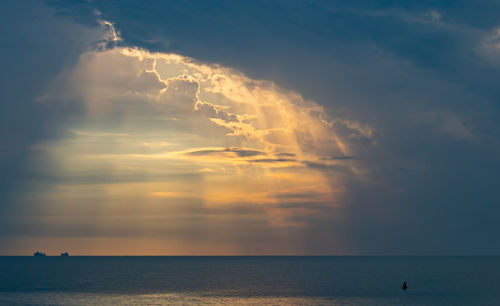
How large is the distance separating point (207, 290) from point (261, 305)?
37642 mm

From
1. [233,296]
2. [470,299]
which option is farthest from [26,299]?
[470,299]

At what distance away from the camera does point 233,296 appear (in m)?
133

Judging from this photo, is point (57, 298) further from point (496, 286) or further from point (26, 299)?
point (496, 286)

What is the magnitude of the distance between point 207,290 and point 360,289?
42791mm

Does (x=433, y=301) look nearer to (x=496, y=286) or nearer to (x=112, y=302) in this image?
(x=496, y=286)

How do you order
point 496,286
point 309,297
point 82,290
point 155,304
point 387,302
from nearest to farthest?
point 155,304
point 387,302
point 309,297
point 82,290
point 496,286

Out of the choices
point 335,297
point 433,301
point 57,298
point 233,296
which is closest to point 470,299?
point 433,301

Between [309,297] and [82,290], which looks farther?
[82,290]

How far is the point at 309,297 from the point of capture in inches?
5157

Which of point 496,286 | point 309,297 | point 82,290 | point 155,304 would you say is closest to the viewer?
point 155,304

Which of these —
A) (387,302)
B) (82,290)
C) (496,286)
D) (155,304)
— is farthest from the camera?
(496,286)

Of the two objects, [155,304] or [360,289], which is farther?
[360,289]

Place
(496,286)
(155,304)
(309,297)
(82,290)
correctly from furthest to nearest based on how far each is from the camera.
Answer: (496,286)
(82,290)
(309,297)
(155,304)

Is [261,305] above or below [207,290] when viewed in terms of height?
below
